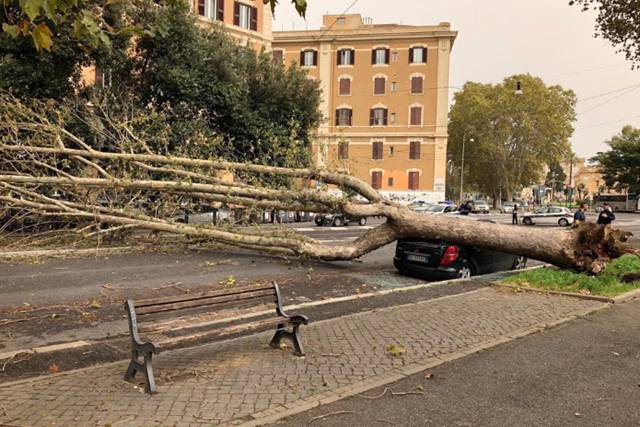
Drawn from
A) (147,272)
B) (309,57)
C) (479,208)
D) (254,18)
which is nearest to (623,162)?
(479,208)

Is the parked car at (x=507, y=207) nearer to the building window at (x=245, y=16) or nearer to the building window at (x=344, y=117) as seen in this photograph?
the building window at (x=344, y=117)

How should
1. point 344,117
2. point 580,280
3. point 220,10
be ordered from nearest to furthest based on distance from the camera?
point 580,280
point 220,10
point 344,117

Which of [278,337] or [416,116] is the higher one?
[416,116]

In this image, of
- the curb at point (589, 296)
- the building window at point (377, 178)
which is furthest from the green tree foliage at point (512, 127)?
the curb at point (589, 296)

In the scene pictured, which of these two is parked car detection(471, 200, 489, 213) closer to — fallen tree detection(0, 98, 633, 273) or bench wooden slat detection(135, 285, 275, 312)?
fallen tree detection(0, 98, 633, 273)

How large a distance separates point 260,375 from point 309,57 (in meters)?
56.1

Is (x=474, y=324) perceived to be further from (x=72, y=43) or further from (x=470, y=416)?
(x=72, y=43)

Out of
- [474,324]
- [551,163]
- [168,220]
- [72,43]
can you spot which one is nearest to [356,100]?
[551,163]

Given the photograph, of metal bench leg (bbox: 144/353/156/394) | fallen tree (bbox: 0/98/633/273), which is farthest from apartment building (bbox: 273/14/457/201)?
metal bench leg (bbox: 144/353/156/394)

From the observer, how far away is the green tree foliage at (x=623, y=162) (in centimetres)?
6034

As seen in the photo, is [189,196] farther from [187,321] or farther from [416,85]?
[416,85]

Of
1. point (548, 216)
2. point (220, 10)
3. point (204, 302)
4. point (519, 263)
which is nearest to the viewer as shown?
point (204, 302)

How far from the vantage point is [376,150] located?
5681 cm

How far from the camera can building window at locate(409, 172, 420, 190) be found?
55500mm
